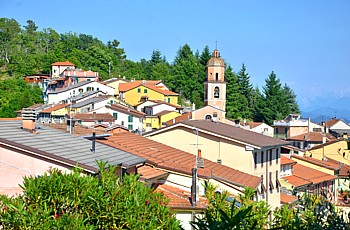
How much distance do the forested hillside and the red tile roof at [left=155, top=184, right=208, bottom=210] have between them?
184ft

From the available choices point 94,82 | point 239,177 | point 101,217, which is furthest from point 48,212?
point 94,82

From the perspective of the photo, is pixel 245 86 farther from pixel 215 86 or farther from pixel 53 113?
pixel 53 113

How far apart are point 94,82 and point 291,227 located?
69.0 meters

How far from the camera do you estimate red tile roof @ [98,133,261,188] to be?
2016 cm

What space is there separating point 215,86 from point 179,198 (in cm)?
5176

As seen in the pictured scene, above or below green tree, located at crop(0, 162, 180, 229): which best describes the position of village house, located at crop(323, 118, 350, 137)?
above

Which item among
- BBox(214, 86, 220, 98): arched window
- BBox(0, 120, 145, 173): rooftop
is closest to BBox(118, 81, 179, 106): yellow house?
BBox(214, 86, 220, 98): arched window

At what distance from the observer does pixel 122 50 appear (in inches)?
4702

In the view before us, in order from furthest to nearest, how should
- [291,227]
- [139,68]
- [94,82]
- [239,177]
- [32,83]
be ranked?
1. [139,68]
2. [32,83]
3. [94,82]
4. [239,177]
5. [291,227]

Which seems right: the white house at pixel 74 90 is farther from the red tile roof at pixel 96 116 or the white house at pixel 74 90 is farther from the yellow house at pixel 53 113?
the red tile roof at pixel 96 116

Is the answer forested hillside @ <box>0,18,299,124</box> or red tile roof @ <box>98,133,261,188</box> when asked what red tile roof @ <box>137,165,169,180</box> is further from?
forested hillside @ <box>0,18,299,124</box>

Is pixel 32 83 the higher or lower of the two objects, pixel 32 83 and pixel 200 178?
the higher

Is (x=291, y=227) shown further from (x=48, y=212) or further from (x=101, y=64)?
(x=101, y=64)

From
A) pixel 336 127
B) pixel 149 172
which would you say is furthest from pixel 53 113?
pixel 149 172
